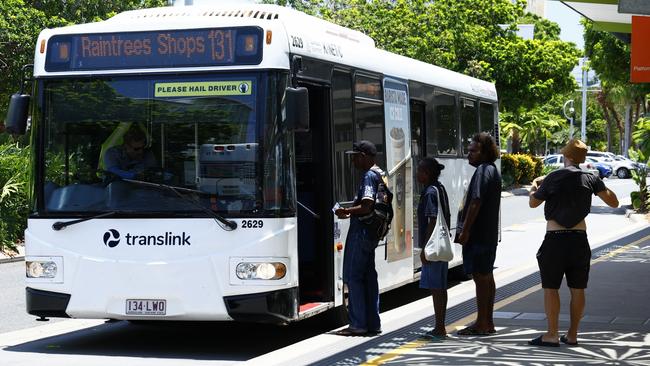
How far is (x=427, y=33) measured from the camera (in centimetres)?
4422

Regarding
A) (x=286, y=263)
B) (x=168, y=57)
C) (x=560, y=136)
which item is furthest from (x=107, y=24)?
(x=560, y=136)

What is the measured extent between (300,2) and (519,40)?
1055 centimetres

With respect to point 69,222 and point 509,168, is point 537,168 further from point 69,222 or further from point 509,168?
point 69,222

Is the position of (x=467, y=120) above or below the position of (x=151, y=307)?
above

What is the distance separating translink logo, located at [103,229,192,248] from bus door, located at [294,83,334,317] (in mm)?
1424

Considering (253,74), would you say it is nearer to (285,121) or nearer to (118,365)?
(285,121)

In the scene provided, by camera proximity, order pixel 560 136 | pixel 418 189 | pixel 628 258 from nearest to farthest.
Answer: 1. pixel 418 189
2. pixel 628 258
3. pixel 560 136

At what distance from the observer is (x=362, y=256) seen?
10.2m

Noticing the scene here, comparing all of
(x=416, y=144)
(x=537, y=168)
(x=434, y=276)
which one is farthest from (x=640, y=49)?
(x=537, y=168)

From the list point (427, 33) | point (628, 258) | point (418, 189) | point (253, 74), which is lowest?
point (628, 258)

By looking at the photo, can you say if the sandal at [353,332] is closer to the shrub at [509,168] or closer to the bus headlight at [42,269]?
the bus headlight at [42,269]

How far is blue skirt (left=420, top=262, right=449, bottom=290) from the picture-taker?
1024cm

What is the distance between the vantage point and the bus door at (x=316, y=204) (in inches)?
419

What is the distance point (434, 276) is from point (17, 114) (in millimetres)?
3993
